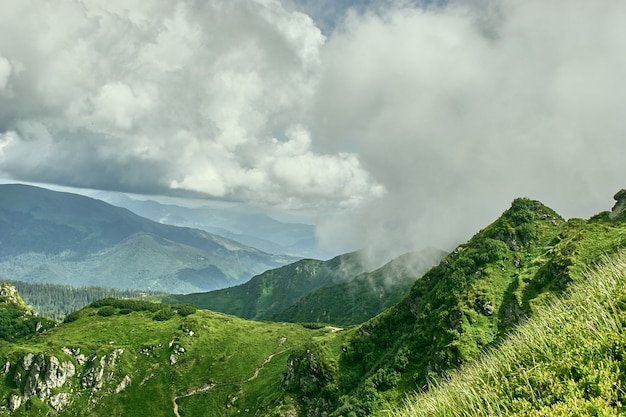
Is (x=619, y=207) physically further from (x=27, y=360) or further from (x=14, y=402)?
(x=14, y=402)

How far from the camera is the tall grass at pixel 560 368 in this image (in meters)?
9.60

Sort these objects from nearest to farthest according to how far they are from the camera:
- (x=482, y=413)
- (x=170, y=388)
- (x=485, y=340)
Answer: (x=482, y=413) → (x=485, y=340) → (x=170, y=388)

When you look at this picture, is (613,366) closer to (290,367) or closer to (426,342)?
(426,342)

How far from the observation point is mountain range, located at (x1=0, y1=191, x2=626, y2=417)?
10852mm

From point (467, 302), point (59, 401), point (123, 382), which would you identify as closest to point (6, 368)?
point (59, 401)

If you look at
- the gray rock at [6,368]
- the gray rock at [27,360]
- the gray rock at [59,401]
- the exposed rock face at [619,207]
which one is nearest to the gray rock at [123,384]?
the gray rock at [59,401]

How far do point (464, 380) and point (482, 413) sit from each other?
3.33 metres

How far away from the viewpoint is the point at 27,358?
569ft

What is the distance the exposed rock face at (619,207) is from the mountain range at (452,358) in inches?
23.5

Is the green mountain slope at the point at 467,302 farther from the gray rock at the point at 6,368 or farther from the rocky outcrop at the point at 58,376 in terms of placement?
the gray rock at the point at 6,368

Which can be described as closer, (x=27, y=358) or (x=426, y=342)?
(x=426, y=342)

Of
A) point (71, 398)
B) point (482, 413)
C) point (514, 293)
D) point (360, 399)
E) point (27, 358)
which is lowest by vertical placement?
point (360, 399)

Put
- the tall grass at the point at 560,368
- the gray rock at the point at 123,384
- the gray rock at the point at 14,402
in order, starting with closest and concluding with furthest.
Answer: the tall grass at the point at 560,368 → the gray rock at the point at 14,402 → the gray rock at the point at 123,384

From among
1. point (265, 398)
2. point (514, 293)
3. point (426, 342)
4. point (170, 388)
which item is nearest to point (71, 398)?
point (170, 388)
